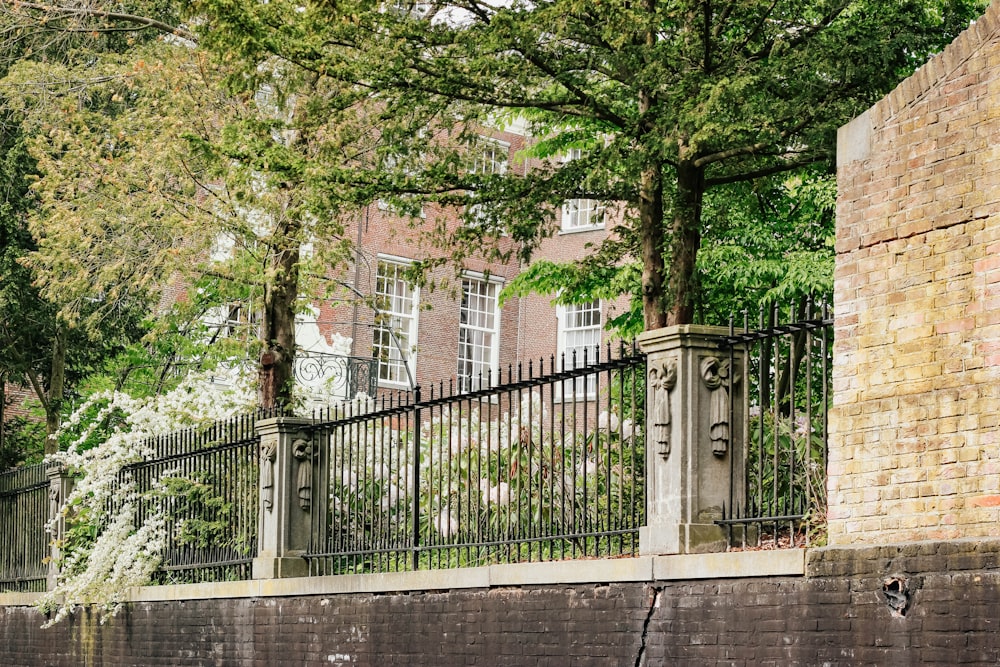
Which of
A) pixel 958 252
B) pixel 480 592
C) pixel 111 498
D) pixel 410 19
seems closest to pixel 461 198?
pixel 410 19

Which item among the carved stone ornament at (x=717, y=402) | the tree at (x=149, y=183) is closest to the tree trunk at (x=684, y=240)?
the tree at (x=149, y=183)

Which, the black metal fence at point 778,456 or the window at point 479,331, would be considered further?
the window at point 479,331

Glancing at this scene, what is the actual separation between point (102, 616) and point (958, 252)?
1128 centimetres

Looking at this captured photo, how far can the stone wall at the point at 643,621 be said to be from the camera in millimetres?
7480

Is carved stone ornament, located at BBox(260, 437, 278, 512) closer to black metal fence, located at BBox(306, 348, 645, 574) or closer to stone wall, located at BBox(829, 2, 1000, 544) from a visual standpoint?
black metal fence, located at BBox(306, 348, 645, 574)

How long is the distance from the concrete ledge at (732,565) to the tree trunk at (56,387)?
1476 cm

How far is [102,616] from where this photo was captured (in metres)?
16.6

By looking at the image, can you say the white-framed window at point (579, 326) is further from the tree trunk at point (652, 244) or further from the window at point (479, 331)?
the tree trunk at point (652, 244)

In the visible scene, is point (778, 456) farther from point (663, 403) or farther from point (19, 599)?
point (19, 599)

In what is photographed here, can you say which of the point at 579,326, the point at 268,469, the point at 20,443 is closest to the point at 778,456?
the point at 268,469

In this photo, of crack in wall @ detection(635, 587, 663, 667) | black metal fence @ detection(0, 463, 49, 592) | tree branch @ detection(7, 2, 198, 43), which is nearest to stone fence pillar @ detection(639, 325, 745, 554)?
crack in wall @ detection(635, 587, 663, 667)

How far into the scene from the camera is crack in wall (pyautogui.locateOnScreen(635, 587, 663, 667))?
9406mm

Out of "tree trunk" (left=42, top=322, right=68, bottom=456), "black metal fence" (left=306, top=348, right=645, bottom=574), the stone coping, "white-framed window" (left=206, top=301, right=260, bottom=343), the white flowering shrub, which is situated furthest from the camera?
"tree trunk" (left=42, top=322, right=68, bottom=456)

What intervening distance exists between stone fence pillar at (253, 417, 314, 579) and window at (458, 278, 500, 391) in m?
23.2
